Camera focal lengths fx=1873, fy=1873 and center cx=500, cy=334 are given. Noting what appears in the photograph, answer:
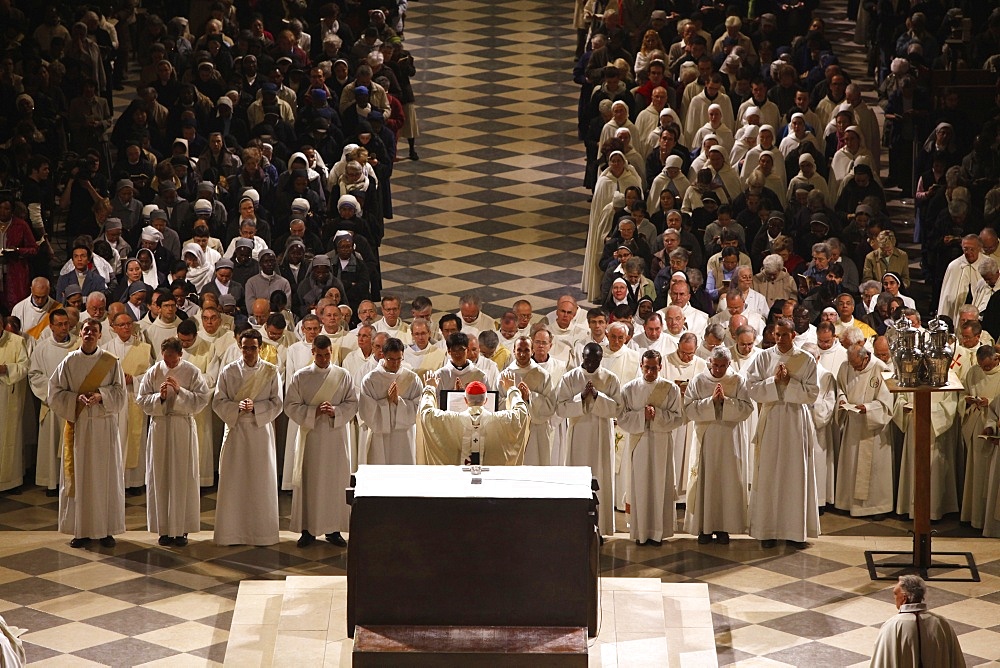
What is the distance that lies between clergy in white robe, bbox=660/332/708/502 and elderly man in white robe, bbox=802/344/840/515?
0.95 meters

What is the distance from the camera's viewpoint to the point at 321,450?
15.5m

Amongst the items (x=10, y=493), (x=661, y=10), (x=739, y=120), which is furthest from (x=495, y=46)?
(x=10, y=493)

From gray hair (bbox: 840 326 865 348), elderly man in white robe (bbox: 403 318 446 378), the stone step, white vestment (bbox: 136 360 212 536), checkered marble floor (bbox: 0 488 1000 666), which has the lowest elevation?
checkered marble floor (bbox: 0 488 1000 666)

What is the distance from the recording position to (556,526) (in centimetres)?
1082

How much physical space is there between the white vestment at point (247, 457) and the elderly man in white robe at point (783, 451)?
13.1ft

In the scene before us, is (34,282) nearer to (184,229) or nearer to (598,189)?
(184,229)

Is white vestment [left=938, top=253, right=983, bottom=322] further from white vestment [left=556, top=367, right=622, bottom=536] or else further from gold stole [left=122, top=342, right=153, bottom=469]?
gold stole [left=122, top=342, right=153, bottom=469]

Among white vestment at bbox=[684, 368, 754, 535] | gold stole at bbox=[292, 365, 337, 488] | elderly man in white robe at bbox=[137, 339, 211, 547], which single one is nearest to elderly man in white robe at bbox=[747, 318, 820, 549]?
white vestment at bbox=[684, 368, 754, 535]

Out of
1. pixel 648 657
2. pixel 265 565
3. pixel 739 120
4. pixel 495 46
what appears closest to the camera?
pixel 648 657

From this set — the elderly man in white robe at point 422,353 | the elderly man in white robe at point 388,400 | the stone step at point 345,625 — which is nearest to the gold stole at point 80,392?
the elderly man in white robe at point 388,400

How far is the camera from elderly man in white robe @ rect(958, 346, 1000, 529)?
15.9m

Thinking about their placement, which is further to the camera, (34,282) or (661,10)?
(661,10)

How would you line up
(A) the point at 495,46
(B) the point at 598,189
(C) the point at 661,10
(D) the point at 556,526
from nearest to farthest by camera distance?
(D) the point at 556,526
(B) the point at 598,189
(C) the point at 661,10
(A) the point at 495,46

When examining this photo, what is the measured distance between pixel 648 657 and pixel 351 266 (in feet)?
25.7
